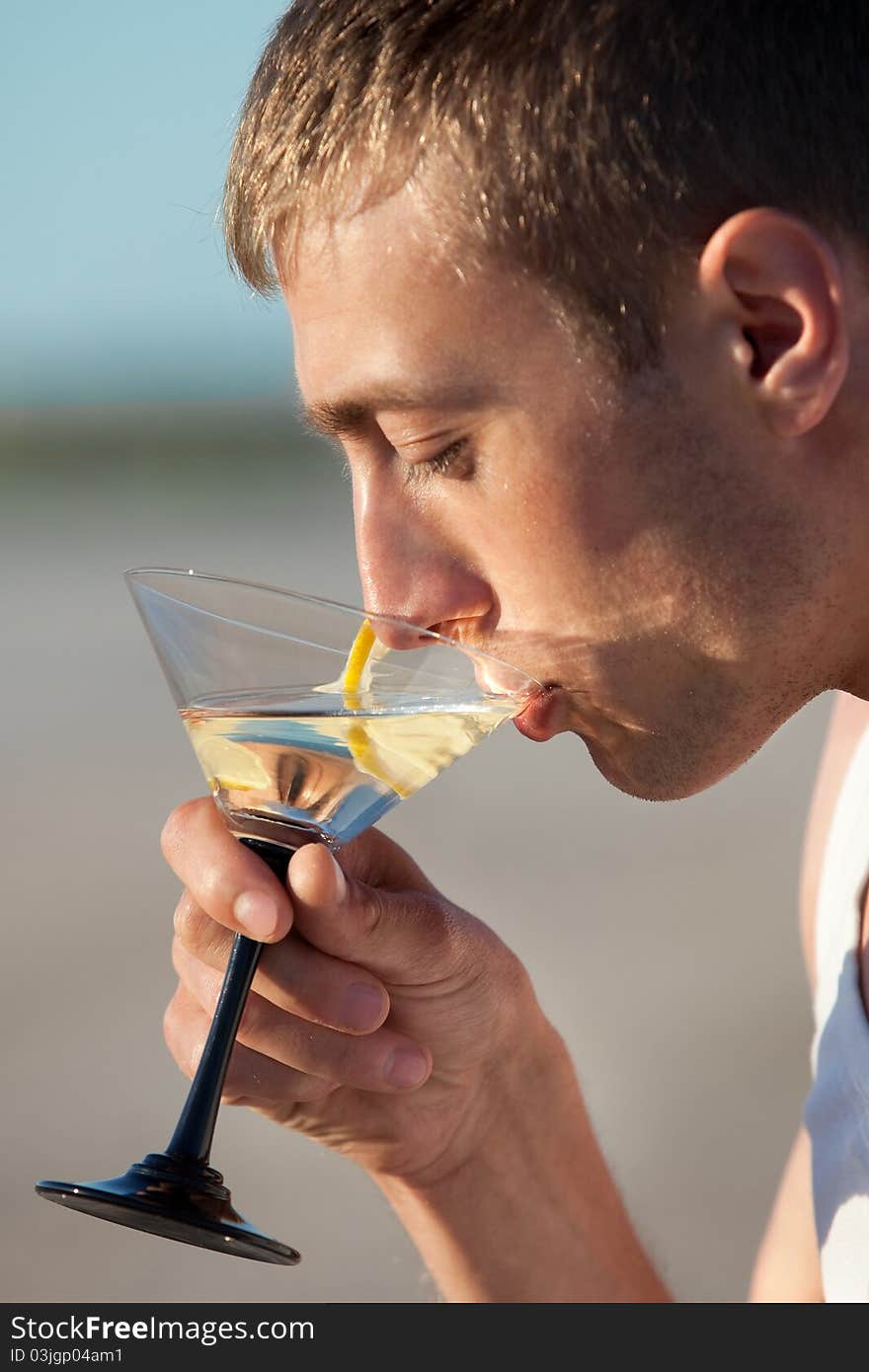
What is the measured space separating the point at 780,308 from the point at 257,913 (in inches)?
44.7

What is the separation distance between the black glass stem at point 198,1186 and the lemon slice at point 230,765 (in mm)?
109

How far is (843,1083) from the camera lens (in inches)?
101

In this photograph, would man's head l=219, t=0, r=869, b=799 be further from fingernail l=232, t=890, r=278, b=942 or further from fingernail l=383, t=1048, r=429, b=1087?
fingernail l=383, t=1048, r=429, b=1087

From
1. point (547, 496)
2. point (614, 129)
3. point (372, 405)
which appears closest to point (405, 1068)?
point (547, 496)

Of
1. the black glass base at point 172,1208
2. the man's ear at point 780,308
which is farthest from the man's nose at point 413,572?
the black glass base at point 172,1208

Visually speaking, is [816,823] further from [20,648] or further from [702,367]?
[20,648]

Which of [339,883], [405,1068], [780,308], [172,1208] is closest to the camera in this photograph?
[172,1208]

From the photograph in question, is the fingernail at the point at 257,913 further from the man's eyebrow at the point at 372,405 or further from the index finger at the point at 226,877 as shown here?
the man's eyebrow at the point at 372,405

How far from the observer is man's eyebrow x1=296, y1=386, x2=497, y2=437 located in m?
2.16

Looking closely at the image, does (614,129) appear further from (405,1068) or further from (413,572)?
(405,1068)

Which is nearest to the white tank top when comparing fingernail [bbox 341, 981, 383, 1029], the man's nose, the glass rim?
fingernail [bbox 341, 981, 383, 1029]

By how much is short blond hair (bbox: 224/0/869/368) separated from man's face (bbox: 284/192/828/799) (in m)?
0.08

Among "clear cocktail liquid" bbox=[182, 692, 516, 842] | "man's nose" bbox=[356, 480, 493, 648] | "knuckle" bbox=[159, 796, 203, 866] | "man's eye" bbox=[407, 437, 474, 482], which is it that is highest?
"man's eye" bbox=[407, 437, 474, 482]
